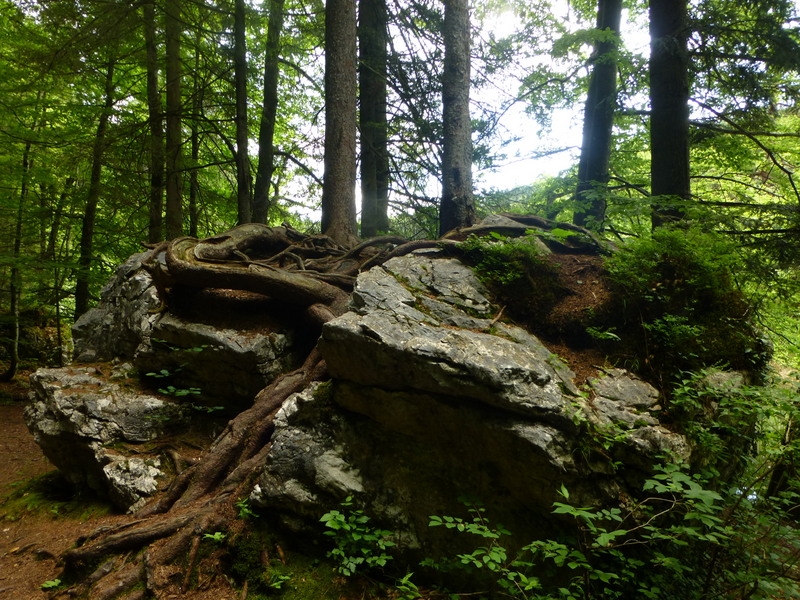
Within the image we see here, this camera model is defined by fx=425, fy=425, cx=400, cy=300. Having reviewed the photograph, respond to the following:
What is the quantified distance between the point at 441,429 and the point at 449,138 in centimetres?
431

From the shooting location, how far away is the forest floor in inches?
134

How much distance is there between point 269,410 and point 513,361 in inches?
98.1

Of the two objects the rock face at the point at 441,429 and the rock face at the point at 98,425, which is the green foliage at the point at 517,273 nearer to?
the rock face at the point at 441,429

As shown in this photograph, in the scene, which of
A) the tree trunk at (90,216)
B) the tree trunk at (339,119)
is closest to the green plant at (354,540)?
the tree trunk at (339,119)

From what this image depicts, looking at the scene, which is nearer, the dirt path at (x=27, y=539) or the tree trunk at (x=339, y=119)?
the dirt path at (x=27, y=539)

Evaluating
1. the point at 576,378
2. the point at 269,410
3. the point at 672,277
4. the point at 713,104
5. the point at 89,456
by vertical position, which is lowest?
the point at 89,456

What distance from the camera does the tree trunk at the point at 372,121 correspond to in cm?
889

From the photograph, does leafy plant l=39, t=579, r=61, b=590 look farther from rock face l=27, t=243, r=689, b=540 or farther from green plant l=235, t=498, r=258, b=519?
green plant l=235, t=498, r=258, b=519

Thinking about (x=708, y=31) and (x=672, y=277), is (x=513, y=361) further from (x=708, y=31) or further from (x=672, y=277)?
(x=708, y=31)

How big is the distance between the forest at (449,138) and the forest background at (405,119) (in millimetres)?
41

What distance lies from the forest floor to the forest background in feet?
4.84

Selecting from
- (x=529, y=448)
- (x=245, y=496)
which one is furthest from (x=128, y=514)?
(x=529, y=448)

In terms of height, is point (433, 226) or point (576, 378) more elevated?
point (433, 226)

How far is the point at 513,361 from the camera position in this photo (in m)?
3.29
